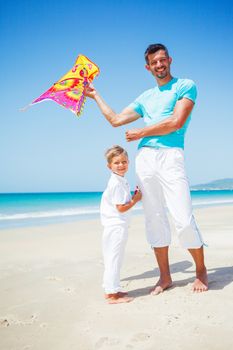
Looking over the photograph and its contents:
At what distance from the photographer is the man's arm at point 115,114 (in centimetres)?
387

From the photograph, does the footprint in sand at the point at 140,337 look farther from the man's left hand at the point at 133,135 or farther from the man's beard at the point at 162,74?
the man's beard at the point at 162,74

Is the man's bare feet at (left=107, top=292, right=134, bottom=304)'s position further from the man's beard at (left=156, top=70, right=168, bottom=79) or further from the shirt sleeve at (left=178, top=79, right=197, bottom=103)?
the man's beard at (left=156, top=70, right=168, bottom=79)


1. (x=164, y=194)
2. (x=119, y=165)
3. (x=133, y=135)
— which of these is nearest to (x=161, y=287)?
(x=164, y=194)

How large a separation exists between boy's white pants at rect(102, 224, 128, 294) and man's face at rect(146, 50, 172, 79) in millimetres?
1696

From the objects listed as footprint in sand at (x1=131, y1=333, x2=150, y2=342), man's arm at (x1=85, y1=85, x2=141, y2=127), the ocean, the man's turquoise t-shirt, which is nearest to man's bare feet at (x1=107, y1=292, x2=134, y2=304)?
A: footprint in sand at (x1=131, y1=333, x2=150, y2=342)

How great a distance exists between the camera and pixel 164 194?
353 centimetres

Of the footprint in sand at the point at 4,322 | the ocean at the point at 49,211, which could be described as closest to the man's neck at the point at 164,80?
the footprint in sand at the point at 4,322

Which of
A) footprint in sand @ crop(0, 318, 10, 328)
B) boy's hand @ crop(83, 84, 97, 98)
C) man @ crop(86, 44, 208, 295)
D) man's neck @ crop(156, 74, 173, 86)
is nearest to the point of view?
footprint in sand @ crop(0, 318, 10, 328)

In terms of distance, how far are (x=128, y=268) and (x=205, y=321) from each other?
2.28 meters

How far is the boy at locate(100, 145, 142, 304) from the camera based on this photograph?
3402 millimetres

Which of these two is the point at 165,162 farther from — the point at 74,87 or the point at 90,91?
the point at 74,87

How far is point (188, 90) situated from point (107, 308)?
233cm

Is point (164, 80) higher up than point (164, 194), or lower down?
higher up

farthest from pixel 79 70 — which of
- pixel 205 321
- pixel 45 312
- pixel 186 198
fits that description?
pixel 205 321
